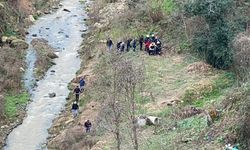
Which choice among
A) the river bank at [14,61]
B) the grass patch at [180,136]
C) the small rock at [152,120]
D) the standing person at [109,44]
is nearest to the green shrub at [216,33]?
the small rock at [152,120]

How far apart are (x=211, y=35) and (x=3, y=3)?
76.1 ft

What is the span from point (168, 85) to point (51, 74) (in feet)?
38.1

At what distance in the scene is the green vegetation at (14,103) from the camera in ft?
102

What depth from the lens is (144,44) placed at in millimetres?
35188

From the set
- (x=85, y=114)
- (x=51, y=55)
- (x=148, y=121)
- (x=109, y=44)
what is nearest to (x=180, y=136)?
(x=148, y=121)

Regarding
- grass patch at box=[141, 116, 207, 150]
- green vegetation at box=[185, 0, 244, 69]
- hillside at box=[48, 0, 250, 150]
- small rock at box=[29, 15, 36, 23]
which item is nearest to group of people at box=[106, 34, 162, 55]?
hillside at box=[48, 0, 250, 150]

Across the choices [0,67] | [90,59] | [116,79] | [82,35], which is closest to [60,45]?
[82,35]

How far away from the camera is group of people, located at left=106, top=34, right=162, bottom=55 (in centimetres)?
3381

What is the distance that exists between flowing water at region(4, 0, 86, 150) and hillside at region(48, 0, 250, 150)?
2.79ft

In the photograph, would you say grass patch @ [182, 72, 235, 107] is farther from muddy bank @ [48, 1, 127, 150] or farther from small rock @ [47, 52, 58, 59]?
small rock @ [47, 52, 58, 59]

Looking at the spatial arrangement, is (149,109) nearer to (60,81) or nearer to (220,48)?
(220,48)

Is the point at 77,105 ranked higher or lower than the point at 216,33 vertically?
lower

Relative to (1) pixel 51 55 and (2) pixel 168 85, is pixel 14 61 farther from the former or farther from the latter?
(2) pixel 168 85

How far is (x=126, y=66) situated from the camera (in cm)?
2281
